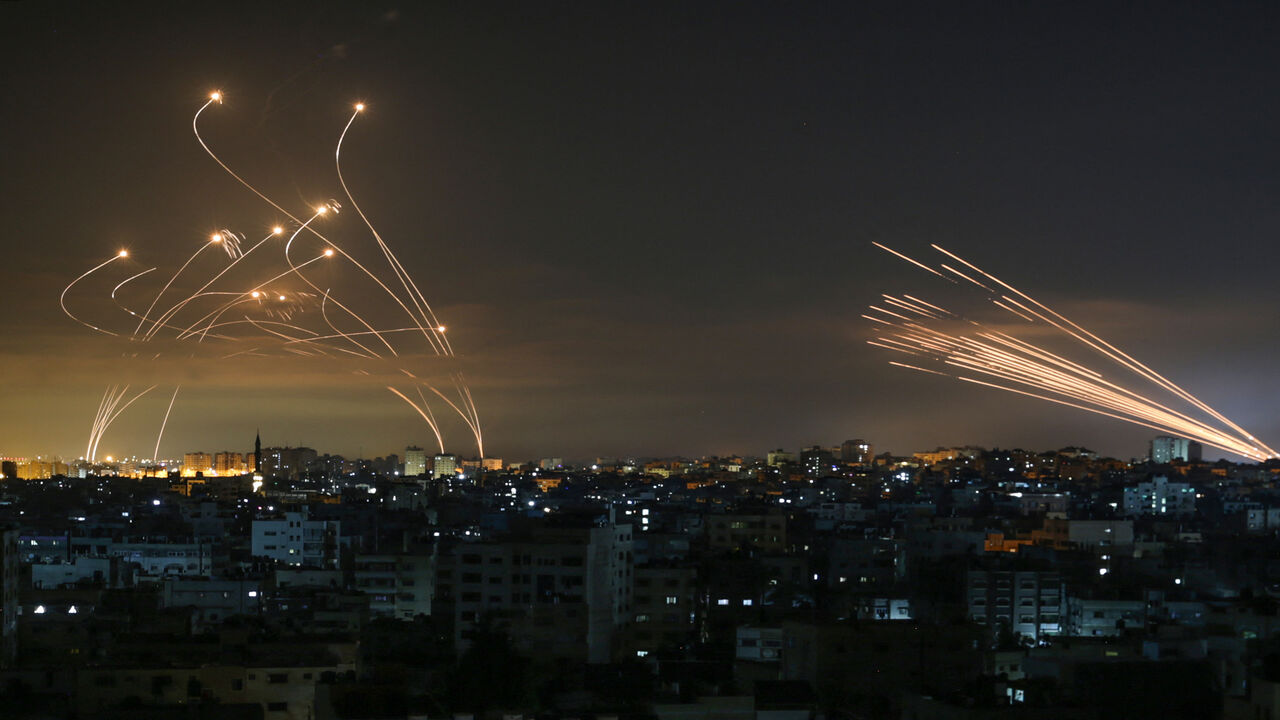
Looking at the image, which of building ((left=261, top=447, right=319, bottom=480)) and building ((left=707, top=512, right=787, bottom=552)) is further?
building ((left=261, top=447, right=319, bottom=480))

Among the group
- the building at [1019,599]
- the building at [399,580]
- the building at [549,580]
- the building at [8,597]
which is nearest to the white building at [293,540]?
the building at [399,580]

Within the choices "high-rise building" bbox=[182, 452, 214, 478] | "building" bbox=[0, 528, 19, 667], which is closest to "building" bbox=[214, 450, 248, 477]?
"high-rise building" bbox=[182, 452, 214, 478]

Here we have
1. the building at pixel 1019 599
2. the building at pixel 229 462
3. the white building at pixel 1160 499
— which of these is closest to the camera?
the building at pixel 1019 599

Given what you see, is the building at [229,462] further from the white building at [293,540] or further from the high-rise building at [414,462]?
the white building at [293,540]

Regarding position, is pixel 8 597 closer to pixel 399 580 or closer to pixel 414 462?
pixel 399 580

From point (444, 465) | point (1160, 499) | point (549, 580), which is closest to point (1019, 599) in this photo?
point (549, 580)

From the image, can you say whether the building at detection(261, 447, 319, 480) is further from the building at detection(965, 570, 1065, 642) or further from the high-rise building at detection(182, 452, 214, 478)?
the building at detection(965, 570, 1065, 642)
